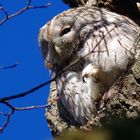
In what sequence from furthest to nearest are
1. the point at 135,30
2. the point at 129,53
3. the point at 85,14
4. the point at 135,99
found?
the point at 85,14, the point at 135,30, the point at 129,53, the point at 135,99

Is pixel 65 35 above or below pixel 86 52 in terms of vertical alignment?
above

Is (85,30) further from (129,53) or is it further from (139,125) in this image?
(139,125)

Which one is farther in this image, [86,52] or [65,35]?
[65,35]

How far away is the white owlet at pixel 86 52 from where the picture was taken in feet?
9.39

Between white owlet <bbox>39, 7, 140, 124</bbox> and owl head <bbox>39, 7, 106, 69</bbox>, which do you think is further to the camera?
owl head <bbox>39, 7, 106, 69</bbox>

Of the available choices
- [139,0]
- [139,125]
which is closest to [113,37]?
[139,0]

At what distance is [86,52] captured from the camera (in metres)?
3.00

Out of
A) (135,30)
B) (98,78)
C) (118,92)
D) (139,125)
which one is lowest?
(139,125)

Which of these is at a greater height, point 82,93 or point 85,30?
point 85,30

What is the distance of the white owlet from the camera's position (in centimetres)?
286

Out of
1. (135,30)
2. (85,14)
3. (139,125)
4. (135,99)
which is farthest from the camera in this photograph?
(85,14)

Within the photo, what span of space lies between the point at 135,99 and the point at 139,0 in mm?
1149

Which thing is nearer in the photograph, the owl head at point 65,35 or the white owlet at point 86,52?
the white owlet at point 86,52

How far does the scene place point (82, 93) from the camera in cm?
297
